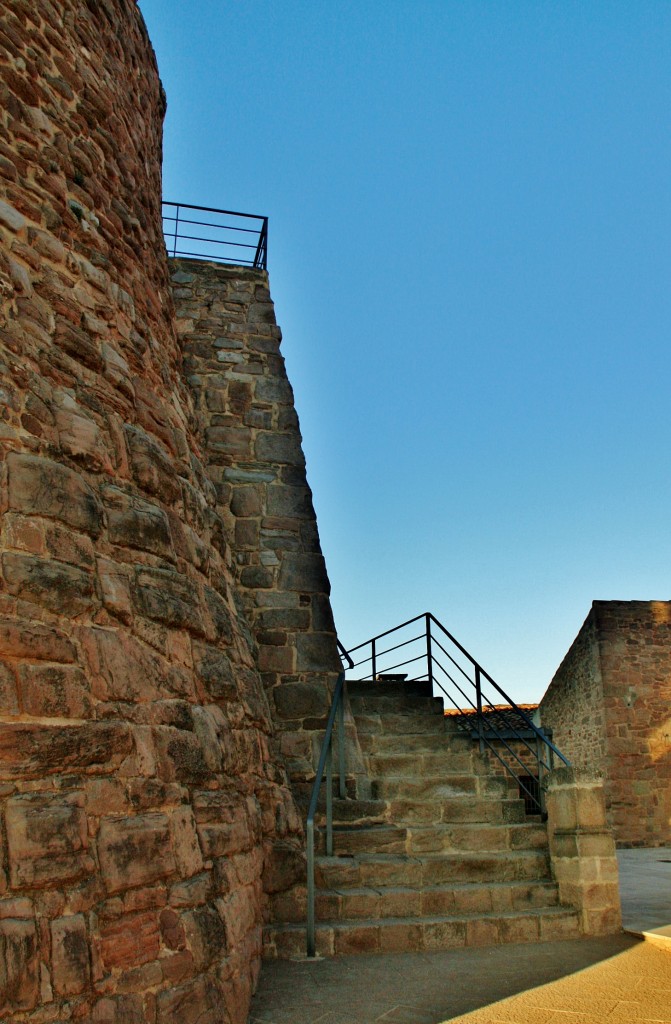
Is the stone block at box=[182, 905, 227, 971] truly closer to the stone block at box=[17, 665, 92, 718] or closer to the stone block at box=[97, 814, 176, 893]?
the stone block at box=[97, 814, 176, 893]

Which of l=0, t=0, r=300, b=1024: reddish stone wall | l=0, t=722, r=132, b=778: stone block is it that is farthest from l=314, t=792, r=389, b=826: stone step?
l=0, t=722, r=132, b=778: stone block

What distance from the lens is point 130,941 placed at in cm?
284

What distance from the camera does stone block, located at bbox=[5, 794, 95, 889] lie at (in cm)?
254

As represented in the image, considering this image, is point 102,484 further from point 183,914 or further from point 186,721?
point 183,914

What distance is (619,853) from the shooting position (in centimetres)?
1304

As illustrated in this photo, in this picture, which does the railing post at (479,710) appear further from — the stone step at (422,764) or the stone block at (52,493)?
the stone block at (52,493)

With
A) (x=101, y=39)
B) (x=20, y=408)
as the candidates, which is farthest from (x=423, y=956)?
(x=101, y=39)

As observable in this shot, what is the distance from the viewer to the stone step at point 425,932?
4793 millimetres

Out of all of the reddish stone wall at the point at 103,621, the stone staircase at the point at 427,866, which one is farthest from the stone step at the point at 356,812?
the reddish stone wall at the point at 103,621

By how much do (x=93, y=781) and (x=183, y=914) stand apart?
692 millimetres

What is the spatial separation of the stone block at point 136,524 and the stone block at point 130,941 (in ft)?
4.79

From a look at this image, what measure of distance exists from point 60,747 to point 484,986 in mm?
2713

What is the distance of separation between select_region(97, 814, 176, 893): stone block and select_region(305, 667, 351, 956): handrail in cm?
192

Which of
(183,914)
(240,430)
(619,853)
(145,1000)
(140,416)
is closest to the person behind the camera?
(145,1000)
